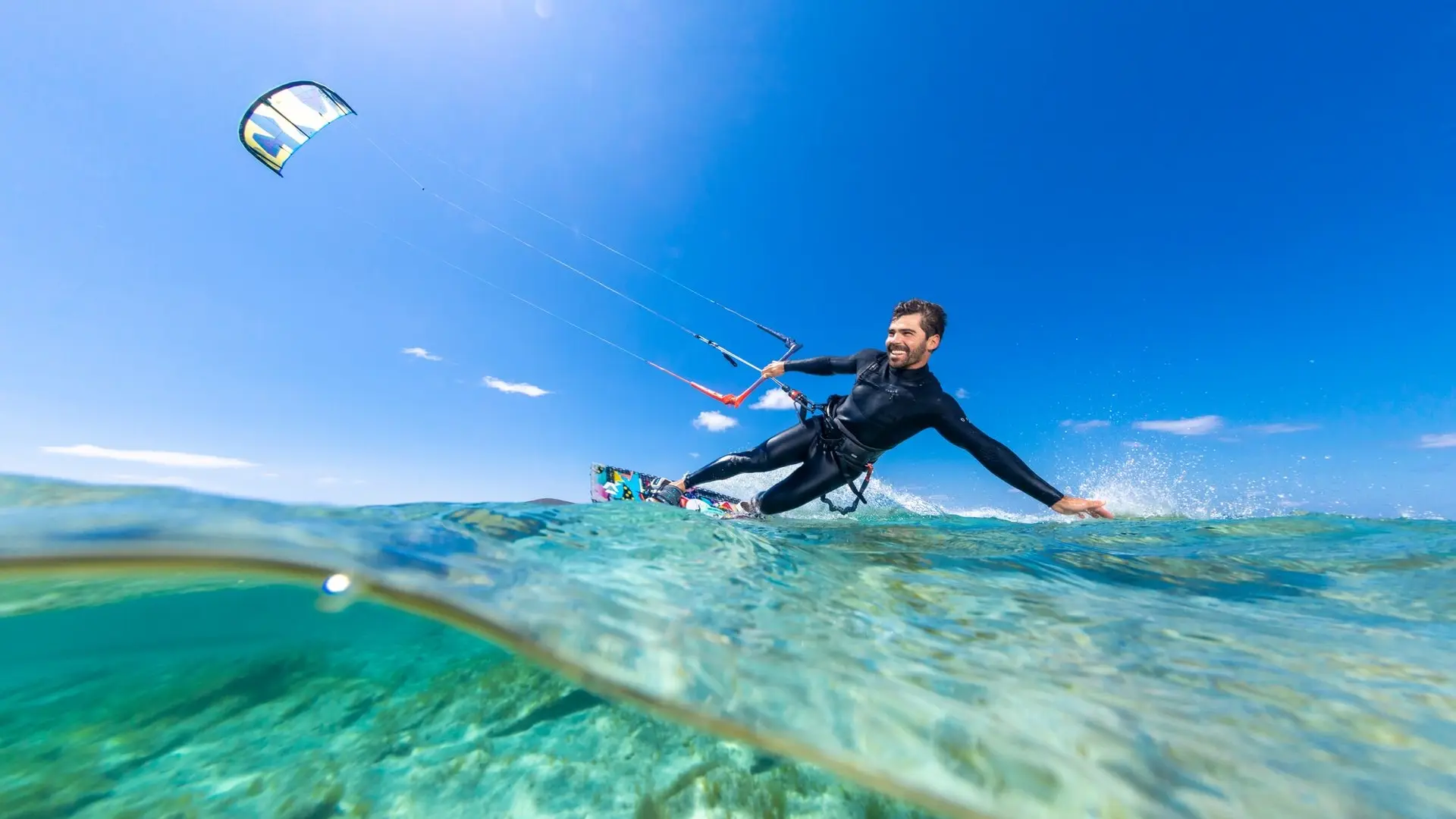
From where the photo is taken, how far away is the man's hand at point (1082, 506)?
455 centimetres

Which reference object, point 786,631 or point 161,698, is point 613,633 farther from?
point 161,698

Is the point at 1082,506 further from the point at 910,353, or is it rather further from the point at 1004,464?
the point at 910,353

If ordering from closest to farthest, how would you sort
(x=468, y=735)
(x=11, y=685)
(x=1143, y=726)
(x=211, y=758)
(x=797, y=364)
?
(x=1143, y=726) → (x=211, y=758) → (x=468, y=735) → (x=11, y=685) → (x=797, y=364)

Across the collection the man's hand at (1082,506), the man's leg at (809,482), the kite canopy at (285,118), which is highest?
the kite canopy at (285,118)

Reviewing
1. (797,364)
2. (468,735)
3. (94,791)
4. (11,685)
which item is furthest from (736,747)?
(797,364)

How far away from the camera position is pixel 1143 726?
1.61 metres

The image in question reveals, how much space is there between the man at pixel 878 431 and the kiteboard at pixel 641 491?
170 cm

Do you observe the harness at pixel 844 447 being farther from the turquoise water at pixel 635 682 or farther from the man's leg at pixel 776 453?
the turquoise water at pixel 635 682

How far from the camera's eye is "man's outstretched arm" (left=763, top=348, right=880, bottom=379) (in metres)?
6.40

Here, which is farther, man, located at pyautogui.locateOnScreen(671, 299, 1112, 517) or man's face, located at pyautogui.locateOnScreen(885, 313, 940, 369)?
man's face, located at pyautogui.locateOnScreen(885, 313, 940, 369)

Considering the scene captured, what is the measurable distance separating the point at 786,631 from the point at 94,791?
7.89 ft

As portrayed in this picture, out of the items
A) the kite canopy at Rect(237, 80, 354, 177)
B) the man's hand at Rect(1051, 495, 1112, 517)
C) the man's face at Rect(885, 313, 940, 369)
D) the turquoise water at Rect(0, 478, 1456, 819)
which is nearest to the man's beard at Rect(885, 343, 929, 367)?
the man's face at Rect(885, 313, 940, 369)

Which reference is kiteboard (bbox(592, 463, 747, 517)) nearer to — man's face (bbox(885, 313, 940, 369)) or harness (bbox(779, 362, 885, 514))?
harness (bbox(779, 362, 885, 514))

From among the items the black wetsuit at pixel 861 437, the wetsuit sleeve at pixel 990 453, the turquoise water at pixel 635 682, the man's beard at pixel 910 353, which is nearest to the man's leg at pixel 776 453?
the black wetsuit at pixel 861 437
